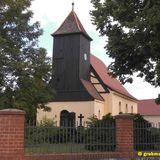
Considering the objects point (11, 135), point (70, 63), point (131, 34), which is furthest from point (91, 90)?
point (11, 135)

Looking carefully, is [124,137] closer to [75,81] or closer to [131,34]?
[131,34]

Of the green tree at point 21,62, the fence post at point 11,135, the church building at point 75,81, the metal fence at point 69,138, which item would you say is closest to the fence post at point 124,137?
the metal fence at point 69,138

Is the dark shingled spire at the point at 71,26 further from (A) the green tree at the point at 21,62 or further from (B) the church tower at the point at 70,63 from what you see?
(A) the green tree at the point at 21,62

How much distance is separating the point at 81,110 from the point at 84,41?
24.9 ft

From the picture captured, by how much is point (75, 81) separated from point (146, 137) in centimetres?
2720

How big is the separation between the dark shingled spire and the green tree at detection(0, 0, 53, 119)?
557 inches

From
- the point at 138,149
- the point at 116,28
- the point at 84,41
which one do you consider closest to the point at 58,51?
the point at 84,41

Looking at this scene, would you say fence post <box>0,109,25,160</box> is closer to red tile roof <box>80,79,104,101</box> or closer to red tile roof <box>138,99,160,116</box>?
red tile roof <box>80,79,104,101</box>

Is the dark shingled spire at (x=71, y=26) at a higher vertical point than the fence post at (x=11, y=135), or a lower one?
higher

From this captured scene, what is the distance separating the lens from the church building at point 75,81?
4119cm

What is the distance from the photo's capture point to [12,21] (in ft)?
88.5

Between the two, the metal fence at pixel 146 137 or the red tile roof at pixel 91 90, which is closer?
the metal fence at pixel 146 137

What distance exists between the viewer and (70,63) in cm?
4222

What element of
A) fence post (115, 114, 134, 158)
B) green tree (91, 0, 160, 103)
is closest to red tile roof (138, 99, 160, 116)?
green tree (91, 0, 160, 103)
